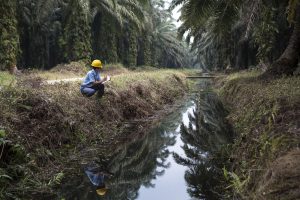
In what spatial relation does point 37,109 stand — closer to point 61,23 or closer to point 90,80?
point 90,80

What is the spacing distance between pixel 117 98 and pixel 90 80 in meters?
1.54

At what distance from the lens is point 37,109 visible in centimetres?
898

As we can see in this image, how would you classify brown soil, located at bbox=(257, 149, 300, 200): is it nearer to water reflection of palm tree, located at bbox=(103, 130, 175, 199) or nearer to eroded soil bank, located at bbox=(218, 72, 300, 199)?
eroded soil bank, located at bbox=(218, 72, 300, 199)

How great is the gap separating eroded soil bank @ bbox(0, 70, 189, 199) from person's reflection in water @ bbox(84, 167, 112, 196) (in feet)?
1.61

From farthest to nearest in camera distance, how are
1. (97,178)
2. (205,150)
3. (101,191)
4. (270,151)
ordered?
1. (205,150)
2. (97,178)
3. (101,191)
4. (270,151)

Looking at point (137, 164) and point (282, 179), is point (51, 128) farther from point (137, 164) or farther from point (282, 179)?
point (282, 179)

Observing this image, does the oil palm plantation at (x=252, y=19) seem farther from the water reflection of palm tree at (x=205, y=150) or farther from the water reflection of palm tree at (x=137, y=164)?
the water reflection of palm tree at (x=137, y=164)

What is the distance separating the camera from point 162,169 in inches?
359

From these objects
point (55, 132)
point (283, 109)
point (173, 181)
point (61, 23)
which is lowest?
point (173, 181)

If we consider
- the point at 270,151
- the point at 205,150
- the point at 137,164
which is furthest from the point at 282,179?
the point at 205,150

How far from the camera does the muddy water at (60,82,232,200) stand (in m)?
7.31

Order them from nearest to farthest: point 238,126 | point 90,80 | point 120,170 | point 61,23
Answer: point 120,170 → point 238,126 → point 90,80 → point 61,23

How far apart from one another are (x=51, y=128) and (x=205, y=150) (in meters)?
3.83

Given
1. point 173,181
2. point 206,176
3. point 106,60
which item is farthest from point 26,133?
point 106,60
